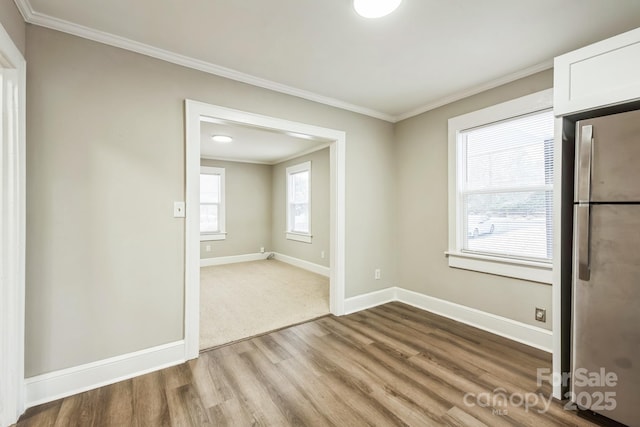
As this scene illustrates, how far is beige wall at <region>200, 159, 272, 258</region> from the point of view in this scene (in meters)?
6.28

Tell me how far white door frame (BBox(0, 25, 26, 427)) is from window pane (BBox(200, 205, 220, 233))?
4558 mm

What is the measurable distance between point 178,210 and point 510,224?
3003 millimetres

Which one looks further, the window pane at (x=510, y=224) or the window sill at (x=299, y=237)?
the window sill at (x=299, y=237)

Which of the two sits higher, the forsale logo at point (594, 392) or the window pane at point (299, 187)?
the window pane at point (299, 187)

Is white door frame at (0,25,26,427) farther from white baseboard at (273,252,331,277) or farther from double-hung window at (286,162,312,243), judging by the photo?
double-hung window at (286,162,312,243)

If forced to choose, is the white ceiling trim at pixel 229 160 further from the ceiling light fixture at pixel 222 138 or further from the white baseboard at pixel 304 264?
the white baseboard at pixel 304 264

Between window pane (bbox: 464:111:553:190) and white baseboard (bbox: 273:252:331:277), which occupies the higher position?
window pane (bbox: 464:111:553:190)

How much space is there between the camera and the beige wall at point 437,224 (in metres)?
2.53

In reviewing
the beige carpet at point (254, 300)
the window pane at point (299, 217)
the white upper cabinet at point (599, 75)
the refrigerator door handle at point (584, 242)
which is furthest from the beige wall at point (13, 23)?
the window pane at point (299, 217)

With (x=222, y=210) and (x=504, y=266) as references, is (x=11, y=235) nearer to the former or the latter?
(x=504, y=266)

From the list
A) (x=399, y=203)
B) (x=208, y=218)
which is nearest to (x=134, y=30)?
(x=399, y=203)

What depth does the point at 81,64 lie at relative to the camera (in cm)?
189

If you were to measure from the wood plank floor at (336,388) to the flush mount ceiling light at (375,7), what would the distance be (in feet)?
7.90

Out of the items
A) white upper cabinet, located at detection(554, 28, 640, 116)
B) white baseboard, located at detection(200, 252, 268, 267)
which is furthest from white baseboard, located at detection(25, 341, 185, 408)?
white baseboard, located at detection(200, 252, 268, 267)
